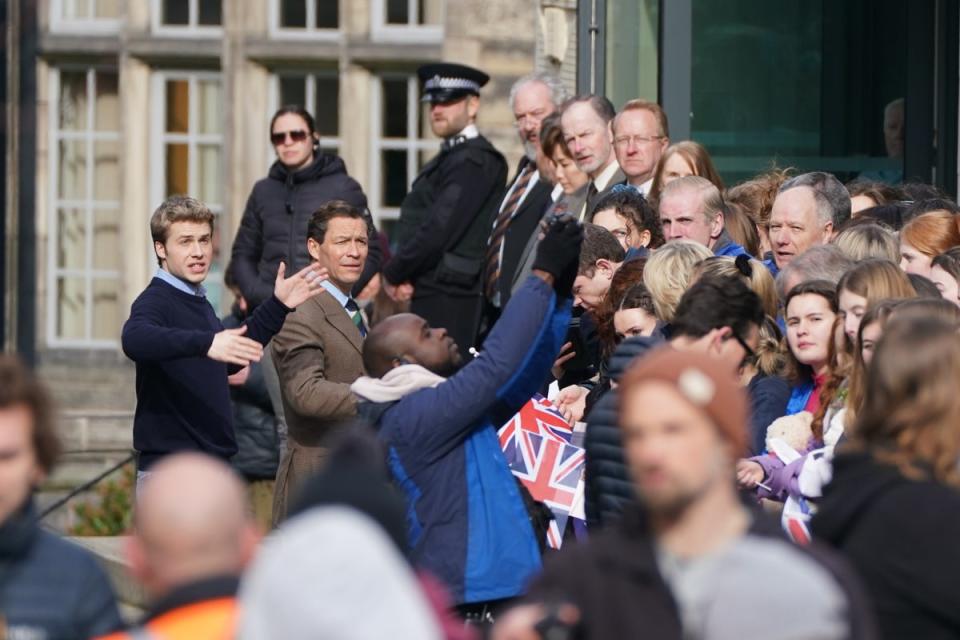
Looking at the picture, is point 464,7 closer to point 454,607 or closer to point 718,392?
point 454,607

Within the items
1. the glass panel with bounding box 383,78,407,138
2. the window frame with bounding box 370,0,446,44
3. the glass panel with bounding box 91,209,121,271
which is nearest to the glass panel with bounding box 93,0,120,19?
the glass panel with bounding box 91,209,121,271

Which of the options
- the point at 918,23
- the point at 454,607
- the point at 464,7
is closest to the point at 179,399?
the point at 454,607

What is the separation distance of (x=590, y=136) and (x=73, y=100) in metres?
7.16

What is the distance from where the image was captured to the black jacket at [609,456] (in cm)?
519

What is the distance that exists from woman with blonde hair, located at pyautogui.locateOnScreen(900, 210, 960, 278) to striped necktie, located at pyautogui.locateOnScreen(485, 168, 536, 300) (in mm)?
2484

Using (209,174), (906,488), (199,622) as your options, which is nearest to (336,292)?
(906,488)

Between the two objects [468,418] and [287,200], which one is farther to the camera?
[287,200]

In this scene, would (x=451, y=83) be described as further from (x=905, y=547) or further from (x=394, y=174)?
(x=905, y=547)

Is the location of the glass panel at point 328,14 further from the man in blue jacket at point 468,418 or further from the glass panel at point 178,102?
the man in blue jacket at point 468,418

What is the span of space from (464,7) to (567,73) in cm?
173

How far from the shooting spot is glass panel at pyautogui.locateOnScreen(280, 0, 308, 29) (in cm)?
1469

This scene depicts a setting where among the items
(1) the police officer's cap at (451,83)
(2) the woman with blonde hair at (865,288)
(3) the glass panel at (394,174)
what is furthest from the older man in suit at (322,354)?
(3) the glass panel at (394,174)

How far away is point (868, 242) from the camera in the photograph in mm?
6961

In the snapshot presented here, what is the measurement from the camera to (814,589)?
11.1ft
